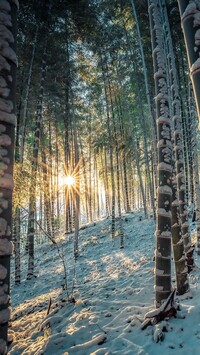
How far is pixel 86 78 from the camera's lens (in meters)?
13.2

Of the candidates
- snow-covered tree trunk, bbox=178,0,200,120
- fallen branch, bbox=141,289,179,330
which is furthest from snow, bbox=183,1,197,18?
fallen branch, bbox=141,289,179,330

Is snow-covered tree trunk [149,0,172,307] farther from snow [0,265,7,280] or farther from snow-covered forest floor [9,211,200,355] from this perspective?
snow [0,265,7,280]

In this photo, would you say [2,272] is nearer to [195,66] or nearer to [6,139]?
[6,139]

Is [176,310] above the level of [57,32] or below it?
below

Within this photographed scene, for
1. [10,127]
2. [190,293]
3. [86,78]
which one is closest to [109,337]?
[190,293]

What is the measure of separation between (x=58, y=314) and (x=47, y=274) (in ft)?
18.9

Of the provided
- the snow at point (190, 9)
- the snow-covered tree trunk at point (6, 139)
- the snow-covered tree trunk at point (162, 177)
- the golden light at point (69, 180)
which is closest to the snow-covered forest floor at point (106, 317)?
the snow-covered tree trunk at point (162, 177)

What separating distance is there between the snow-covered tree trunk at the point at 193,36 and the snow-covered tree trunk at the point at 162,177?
263 cm

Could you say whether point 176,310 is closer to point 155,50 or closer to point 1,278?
point 1,278

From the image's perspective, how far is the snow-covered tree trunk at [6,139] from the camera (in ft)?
4.00

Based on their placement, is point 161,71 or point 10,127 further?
point 161,71

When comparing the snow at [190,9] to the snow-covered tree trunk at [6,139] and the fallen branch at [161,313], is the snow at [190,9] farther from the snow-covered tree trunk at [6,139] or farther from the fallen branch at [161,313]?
the fallen branch at [161,313]

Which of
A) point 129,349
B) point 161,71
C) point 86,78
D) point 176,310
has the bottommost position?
point 129,349

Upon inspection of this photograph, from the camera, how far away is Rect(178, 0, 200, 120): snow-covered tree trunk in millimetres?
1211
